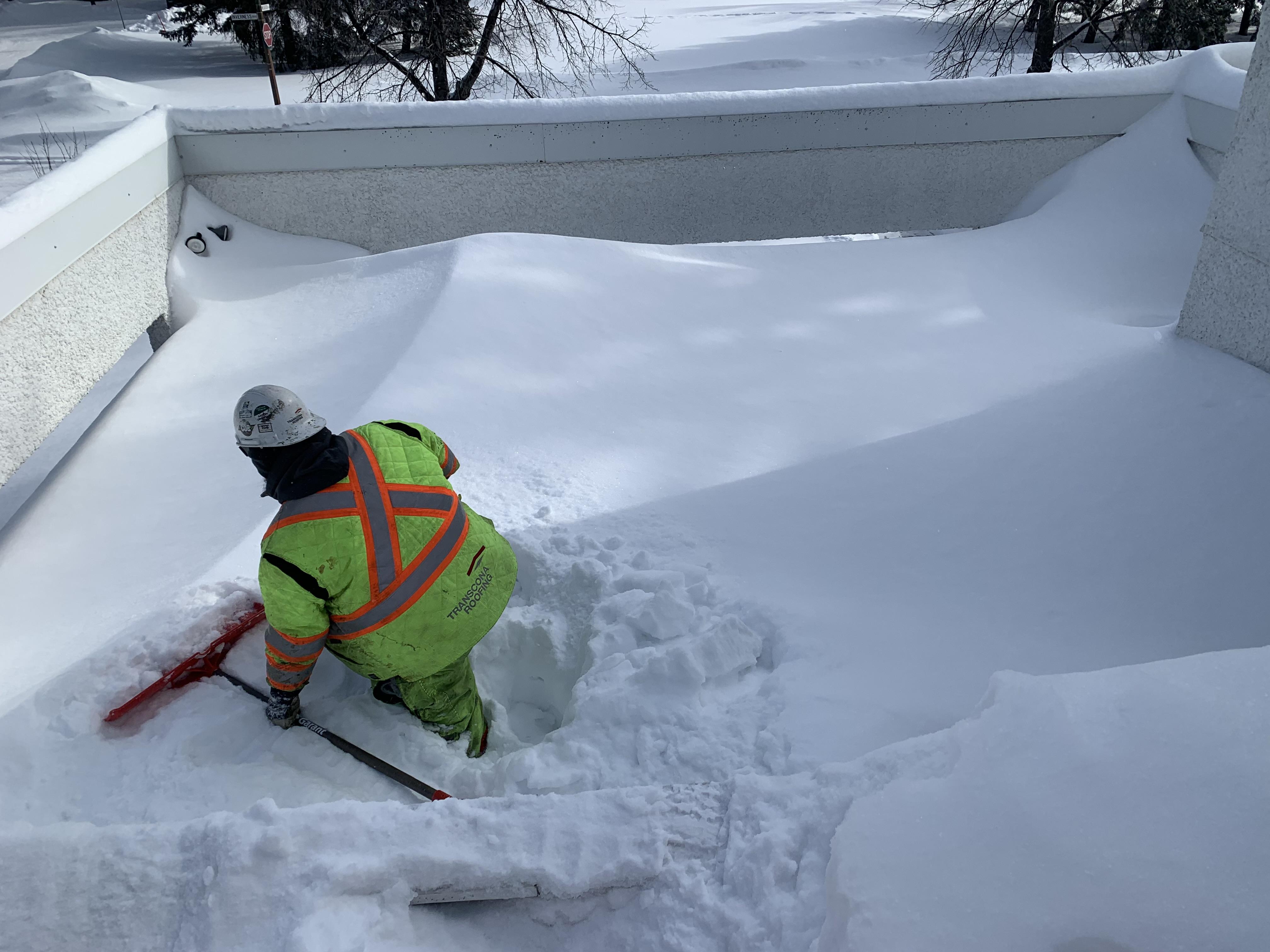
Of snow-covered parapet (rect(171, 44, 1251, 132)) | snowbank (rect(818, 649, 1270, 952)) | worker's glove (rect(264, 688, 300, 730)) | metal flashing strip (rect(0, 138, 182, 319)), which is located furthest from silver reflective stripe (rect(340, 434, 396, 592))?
snow-covered parapet (rect(171, 44, 1251, 132))

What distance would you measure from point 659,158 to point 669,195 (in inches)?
11.8

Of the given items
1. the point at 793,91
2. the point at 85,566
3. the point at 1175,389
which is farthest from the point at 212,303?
the point at 1175,389

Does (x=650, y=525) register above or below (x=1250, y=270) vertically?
below

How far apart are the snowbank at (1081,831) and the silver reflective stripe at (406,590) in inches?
58.0

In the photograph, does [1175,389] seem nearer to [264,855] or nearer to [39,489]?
[264,855]

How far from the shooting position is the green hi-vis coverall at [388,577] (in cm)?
259

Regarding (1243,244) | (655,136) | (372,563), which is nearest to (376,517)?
(372,563)

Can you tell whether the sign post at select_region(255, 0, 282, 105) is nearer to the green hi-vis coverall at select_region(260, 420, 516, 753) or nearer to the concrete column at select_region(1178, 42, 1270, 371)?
the green hi-vis coverall at select_region(260, 420, 516, 753)

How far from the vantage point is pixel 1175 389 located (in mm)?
4043

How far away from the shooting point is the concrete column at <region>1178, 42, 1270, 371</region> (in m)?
3.88

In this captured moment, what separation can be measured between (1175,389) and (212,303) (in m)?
5.81

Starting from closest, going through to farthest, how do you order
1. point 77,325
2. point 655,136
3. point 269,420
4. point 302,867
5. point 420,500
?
1. point 302,867
2. point 269,420
3. point 420,500
4. point 77,325
5. point 655,136

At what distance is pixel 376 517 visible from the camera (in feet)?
8.71

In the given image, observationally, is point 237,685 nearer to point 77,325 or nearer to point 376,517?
point 376,517
